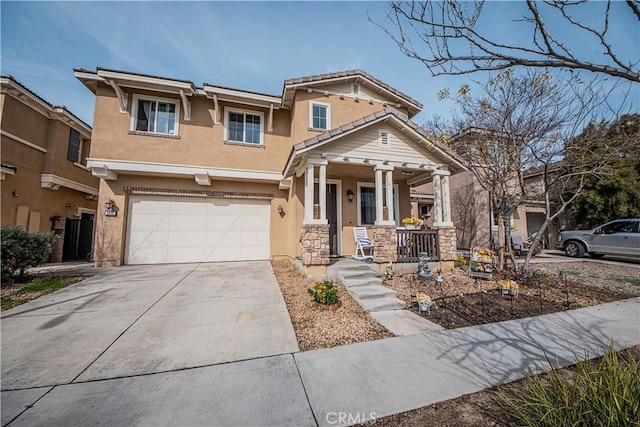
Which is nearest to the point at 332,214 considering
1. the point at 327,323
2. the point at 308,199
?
the point at 308,199

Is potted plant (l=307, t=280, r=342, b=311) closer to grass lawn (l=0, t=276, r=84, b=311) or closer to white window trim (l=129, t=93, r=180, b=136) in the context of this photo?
grass lawn (l=0, t=276, r=84, b=311)

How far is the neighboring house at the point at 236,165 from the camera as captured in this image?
776 centimetres

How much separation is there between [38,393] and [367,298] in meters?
4.61

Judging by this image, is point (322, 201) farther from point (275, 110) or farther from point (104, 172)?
point (104, 172)

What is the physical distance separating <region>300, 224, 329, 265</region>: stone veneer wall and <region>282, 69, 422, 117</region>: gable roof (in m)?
5.38

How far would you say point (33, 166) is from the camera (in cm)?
931

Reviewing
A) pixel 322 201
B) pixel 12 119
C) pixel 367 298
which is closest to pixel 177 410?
pixel 367 298

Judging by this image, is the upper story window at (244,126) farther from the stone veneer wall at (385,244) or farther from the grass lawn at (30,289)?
the grass lawn at (30,289)

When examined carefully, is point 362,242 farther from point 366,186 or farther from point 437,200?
point 437,200

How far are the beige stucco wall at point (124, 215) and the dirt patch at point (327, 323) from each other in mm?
4020

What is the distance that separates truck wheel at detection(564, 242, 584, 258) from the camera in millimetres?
11081

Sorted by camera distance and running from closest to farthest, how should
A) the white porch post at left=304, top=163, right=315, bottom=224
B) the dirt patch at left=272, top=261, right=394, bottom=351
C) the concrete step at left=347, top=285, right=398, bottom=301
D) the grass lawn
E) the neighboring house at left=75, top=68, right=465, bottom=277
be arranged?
the dirt patch at left=272, top=261, right=394, bottom=351 < the grass lawn < the concrete step at left=347, top=285, right=398, bottom=301 < the white porch post at left=304, top=163, right=315, bottom=224 < the neighboring house at left=75, top=68, right=465, bottom=277

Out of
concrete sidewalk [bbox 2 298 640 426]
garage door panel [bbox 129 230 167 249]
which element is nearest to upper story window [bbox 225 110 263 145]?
garage door panel [bbox 129 230 167 249]

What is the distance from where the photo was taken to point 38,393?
238cm
